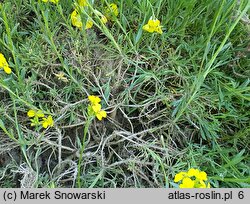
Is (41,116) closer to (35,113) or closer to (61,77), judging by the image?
(35,113)

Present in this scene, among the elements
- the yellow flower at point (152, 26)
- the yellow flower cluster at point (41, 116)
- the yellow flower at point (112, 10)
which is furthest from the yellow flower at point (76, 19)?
the yellow flower cluster at point (41, 116)

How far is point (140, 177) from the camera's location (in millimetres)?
1436

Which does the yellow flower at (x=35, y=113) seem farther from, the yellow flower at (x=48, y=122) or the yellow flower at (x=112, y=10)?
the yellow flower at (x=112, y=10)

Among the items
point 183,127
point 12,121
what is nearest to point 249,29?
point 183,127

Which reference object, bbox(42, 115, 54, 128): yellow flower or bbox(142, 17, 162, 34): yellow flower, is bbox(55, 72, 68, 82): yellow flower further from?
bbox(142, 17, 162, 34): yellow flower

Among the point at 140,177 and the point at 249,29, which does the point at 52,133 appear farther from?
the point at 249,29

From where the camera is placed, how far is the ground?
1.41 m

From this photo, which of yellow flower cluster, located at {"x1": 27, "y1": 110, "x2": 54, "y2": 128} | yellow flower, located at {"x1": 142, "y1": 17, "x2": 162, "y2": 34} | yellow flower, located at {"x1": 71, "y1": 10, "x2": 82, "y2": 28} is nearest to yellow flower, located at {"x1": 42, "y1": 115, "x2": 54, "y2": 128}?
yellow flower cluster, located at {"x1": 27, "y1": 110, "x2": 54, "y2": 128}

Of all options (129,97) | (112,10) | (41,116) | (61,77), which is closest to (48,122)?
(41,116)

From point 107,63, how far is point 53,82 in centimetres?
20

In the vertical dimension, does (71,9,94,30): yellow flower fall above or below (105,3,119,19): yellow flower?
below

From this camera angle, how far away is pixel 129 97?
1.48 metres

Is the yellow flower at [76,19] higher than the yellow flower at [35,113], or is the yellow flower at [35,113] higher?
the yellow flower at [76,19]

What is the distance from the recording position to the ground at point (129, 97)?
1405 millimetres
